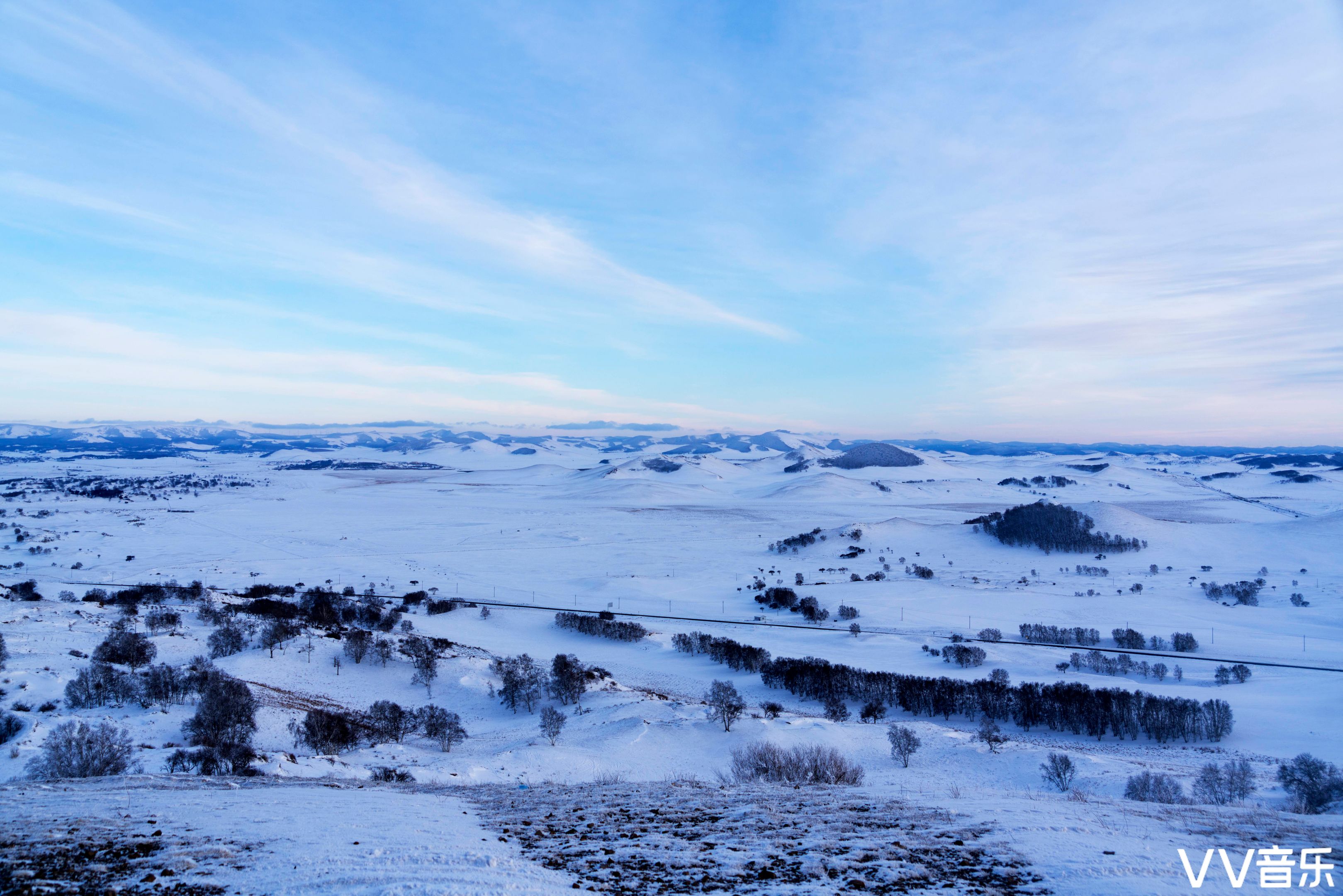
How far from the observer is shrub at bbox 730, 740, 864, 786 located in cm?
1895

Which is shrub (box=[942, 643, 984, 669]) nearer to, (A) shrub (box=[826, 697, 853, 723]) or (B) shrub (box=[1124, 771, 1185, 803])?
(A) shrub (box=[826, 697, 853, 723])

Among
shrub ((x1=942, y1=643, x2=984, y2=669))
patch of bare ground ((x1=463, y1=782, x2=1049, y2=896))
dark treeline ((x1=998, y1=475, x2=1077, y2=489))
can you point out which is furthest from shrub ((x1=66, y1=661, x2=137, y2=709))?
dark treeline ((x1=998, y1=475, x2=1077, y2=489))

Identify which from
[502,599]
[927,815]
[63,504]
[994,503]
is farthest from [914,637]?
[63,504]

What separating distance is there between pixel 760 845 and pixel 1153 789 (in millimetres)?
18197

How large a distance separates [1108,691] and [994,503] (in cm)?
11365

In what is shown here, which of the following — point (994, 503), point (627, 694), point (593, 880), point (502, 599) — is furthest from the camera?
point (994, 503)

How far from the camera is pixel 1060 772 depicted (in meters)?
21.9

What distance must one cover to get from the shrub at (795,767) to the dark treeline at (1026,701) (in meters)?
15.8

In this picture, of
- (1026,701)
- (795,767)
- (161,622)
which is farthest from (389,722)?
(1026,701)

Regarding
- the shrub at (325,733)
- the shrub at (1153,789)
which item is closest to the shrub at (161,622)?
the shrub at (325,733)

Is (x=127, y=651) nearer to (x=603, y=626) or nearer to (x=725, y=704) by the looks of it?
(x=603, y=626)

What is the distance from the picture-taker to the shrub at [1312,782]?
1798cm

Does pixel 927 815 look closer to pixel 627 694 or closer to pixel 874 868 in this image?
pixel 874 868

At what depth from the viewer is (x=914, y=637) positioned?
48.8m
